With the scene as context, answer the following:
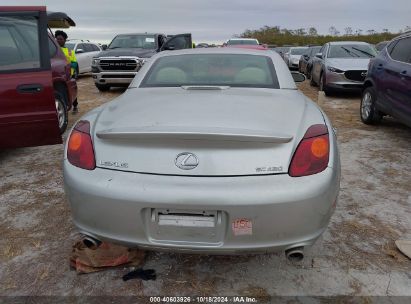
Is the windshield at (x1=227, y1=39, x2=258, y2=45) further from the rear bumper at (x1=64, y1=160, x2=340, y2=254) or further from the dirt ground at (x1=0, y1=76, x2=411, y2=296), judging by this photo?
the rear bumper at (x1=64, y1=160, x2=340, y2=254)

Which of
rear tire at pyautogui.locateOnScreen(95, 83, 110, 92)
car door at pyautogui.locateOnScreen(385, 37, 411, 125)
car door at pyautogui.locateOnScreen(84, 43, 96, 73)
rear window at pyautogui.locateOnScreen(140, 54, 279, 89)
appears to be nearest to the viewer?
rear window at pyautogui.locateOnScreen(140, 54, 279, 89)

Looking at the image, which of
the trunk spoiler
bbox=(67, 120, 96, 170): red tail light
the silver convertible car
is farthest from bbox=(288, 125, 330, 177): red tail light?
bbox=(67, 120, 96, 170): red tail light

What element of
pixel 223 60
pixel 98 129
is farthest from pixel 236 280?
pixel 223 60

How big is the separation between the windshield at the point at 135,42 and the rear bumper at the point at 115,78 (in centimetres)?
166

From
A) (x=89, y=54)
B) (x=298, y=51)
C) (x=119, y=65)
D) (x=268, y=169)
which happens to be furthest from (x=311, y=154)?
(x=298, y=51)

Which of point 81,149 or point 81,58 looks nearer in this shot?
point 81,149

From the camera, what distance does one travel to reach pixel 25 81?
4.06 m

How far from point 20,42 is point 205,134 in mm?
3134

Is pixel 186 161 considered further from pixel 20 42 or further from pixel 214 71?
pixel 20 42

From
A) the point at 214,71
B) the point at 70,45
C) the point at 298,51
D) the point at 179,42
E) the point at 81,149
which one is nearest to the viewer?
the point at 81,149

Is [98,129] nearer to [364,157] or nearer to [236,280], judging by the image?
[236,280]

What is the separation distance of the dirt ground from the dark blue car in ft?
4.68

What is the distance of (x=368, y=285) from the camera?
2.61 meters

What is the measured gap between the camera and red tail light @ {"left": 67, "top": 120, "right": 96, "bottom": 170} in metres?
2.37
